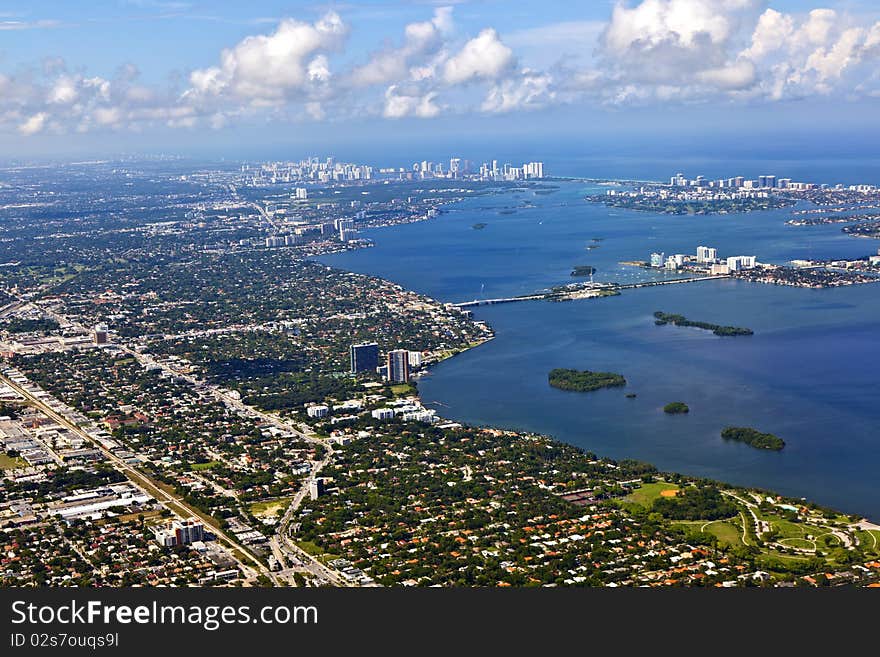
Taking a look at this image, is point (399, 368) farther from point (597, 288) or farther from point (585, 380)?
point (597, 288)

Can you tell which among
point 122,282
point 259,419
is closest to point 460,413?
point 259,419

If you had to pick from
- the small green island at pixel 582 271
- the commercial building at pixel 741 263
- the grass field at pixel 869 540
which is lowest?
the grass field at pixel 869 540

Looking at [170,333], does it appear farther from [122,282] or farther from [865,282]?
→ [865,282]

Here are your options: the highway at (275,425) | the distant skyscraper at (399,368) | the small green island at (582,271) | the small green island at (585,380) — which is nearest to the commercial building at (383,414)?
the highway at (275,425)

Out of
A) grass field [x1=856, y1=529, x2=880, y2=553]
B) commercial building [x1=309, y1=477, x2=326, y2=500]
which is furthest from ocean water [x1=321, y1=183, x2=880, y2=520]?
commercial building [x1=309, y1=477, x2=326, y2=500]

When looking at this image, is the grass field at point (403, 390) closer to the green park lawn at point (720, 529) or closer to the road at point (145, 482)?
the road at point (145, 482)

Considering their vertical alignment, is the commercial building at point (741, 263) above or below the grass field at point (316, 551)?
above

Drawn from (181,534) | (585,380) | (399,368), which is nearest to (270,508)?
(181,534)
